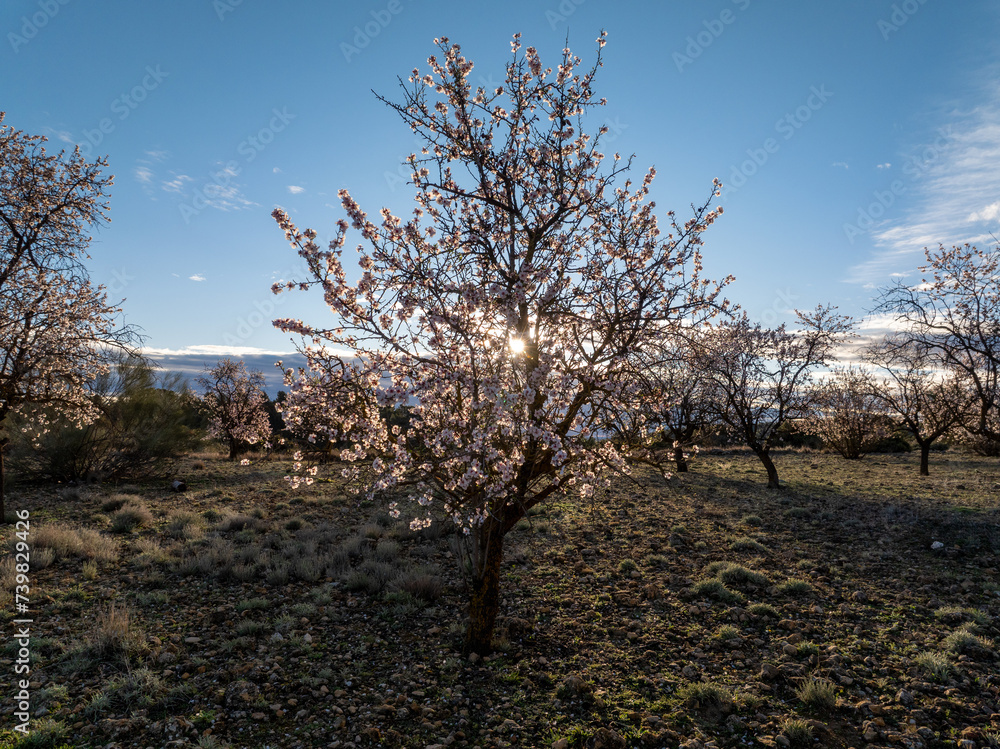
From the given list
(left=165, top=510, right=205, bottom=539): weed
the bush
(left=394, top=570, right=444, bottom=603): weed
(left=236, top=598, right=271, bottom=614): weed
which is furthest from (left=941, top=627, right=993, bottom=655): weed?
the bush

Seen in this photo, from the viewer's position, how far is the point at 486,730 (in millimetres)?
5293

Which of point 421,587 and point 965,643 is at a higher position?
point 965,643

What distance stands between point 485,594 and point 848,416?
34.4 meters

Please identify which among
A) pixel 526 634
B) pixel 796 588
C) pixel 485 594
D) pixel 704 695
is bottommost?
pixel 526 634

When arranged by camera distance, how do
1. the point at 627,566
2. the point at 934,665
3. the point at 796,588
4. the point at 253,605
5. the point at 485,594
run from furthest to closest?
the point at 627,566 < the point at 796,588 < the point at 253,605 < the point at 485,594 < the point at 934,665

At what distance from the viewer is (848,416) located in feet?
106

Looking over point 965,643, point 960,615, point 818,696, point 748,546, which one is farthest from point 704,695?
point 748,546

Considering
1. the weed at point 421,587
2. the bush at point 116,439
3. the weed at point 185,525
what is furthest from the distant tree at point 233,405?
the weed at point 421,587

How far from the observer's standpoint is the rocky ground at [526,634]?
208 inches

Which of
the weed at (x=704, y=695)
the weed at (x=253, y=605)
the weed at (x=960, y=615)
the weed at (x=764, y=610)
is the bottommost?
the weed at (x=253, y=605)

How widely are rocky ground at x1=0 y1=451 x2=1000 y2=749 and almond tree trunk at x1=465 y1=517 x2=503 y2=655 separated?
0.29 m

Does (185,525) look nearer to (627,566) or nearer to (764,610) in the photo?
(627,566)

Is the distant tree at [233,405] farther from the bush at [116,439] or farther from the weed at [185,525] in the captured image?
the weed at [185,525]

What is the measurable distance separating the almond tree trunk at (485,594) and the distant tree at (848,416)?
18.7 m
